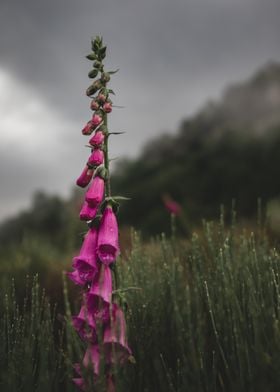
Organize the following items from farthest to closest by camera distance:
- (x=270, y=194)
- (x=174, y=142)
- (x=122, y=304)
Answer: (x=174, y=142) → (x=270, y=194) → (x=122, y=304)

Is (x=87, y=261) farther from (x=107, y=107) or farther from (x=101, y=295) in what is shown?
(x=107, y=107)

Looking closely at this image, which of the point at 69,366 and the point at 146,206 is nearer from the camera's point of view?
the point at 69,366

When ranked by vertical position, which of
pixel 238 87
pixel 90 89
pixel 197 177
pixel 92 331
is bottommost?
pixel 92 331

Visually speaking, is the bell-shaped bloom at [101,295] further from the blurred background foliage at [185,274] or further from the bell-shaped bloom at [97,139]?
the bell-shaped bloom at [97,139]

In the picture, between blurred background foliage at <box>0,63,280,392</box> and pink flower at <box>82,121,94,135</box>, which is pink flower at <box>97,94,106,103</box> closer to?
pink flower at <box>82,121,94,135</box>

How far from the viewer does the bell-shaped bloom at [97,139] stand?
70.2 inches

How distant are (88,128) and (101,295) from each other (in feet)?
2.21

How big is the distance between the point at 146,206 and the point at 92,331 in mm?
11858

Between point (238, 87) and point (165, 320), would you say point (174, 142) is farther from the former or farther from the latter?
point (165, 320)

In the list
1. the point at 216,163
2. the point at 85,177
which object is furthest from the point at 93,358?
the point at 216,163

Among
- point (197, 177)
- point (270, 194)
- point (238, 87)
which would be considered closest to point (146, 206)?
point (197, 177)

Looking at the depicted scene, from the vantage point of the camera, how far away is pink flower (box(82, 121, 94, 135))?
186 centimetres

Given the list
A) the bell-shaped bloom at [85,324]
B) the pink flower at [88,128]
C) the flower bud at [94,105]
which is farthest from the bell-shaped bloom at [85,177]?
the bell-shaped bloom at [85,324]

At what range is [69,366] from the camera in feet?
4.91
